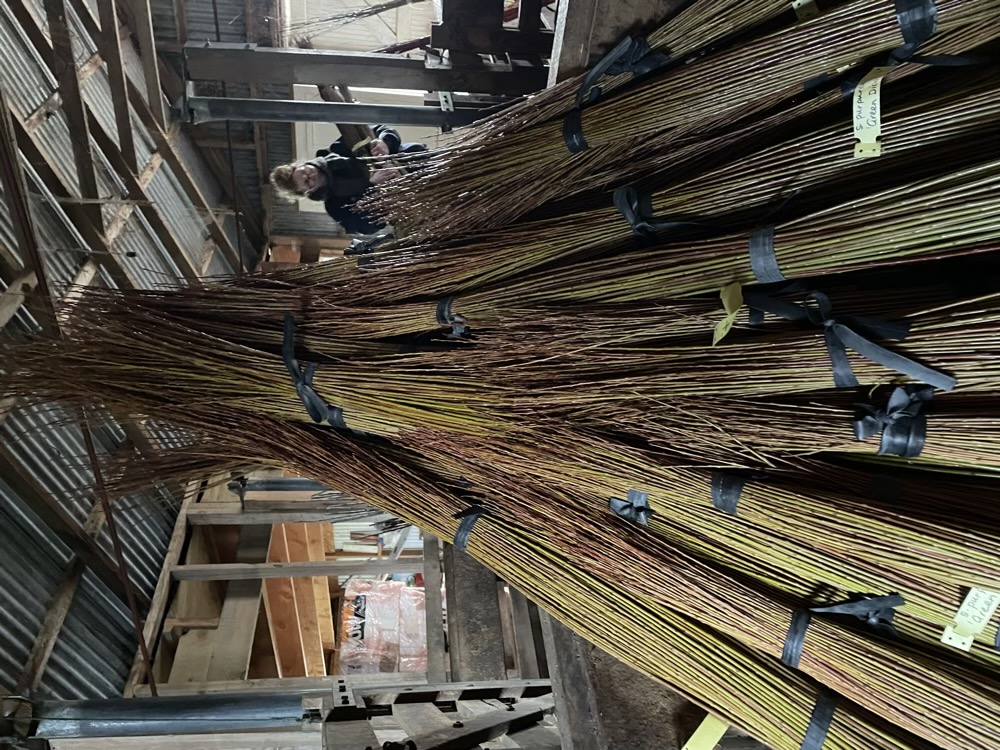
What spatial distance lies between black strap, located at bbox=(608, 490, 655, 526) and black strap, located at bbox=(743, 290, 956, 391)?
441mm

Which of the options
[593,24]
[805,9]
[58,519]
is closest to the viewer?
[805,9]

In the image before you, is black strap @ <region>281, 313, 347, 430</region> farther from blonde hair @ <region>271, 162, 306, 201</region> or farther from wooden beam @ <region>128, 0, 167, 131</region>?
wooden beam @ <region>128, 0, 167, 131</region>

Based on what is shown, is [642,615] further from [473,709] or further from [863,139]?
[863,139]

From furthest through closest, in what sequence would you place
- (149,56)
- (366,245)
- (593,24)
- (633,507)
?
(149,56) < (366,245) < (593,24) < (633,507)

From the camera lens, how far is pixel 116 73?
330 cm

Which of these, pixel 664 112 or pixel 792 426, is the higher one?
pixel 664 112

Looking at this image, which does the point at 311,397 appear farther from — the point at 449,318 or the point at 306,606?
the point at 306,606

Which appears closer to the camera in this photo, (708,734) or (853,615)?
(853,615)

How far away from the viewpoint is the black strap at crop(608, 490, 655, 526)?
143cm

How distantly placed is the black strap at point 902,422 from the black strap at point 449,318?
0.87 m

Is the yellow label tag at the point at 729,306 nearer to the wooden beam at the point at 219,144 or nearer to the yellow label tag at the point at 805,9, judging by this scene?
the yellow label tag at the point at 805,9

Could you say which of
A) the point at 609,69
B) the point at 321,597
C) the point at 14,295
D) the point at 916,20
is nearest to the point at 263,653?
the point at 321,597

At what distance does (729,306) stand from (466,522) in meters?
0.77

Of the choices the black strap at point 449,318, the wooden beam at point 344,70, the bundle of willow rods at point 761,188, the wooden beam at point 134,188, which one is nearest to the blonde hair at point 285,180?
the wooden beam at point 344,70
